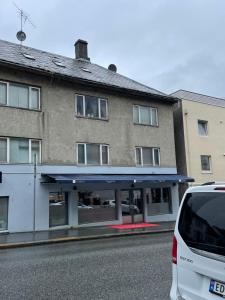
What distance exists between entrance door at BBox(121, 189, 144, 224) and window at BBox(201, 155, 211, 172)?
6382 mm

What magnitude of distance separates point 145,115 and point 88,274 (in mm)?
16671

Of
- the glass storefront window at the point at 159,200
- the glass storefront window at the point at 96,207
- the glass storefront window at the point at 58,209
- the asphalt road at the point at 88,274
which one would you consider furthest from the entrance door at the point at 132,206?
the asphalt road at the point at 88,274

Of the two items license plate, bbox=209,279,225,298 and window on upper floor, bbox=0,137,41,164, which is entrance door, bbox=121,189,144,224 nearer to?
window on upper floor, bbox=0,137,41,164

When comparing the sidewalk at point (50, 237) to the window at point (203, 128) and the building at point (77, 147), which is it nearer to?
the building at point (77, 147)

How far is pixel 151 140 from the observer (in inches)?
898

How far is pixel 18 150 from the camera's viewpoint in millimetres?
17500

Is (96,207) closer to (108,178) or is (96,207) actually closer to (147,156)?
(108,178)

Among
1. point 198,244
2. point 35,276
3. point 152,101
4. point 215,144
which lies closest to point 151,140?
point 152,101

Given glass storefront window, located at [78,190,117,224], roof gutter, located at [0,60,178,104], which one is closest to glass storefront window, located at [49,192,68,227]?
glass storefront window, located at [78,190,117,224]

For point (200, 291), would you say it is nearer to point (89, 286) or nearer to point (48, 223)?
point (89, 286)

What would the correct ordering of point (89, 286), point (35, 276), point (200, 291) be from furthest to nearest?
point (35, 276)
point (89, 286)
point (200, 291)

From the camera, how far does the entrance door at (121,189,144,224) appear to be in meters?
21.2

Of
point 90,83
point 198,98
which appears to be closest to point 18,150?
point 90,83

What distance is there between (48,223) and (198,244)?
48.1ft
